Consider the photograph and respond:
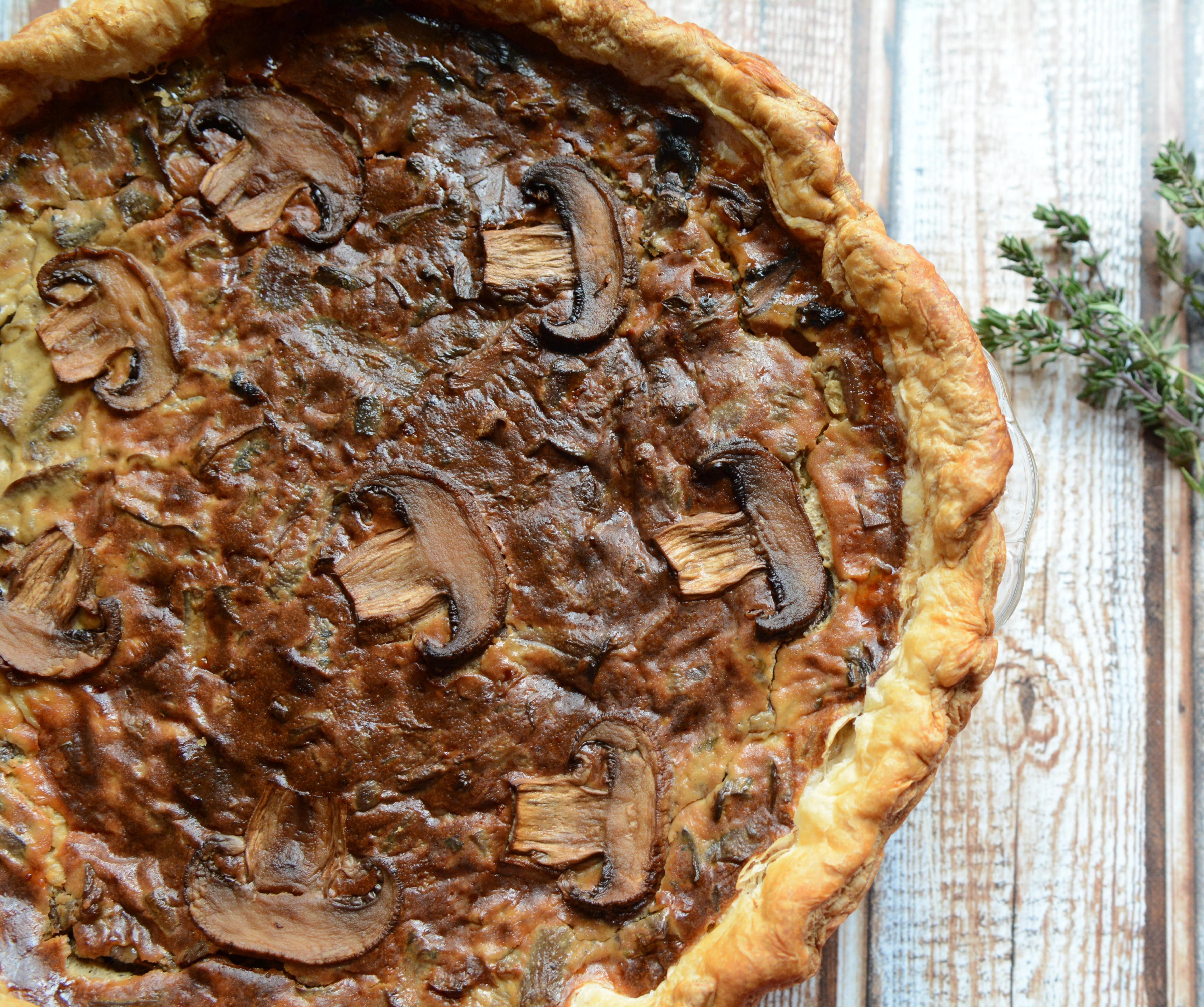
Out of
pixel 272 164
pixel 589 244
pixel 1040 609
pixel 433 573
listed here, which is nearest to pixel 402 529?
pixel 433 573

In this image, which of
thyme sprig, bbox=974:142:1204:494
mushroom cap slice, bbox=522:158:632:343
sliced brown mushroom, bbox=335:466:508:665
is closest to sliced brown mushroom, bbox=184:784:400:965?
sliced brown mushroom, bbox=335:466:508:665

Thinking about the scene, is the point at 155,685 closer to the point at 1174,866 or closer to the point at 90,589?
the point at 90,589

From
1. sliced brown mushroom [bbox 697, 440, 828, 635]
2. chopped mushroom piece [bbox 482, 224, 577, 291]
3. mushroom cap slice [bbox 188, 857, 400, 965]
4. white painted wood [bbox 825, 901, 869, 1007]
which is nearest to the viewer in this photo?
mushroom cap slice [bbox 188, 857, 400, 965]

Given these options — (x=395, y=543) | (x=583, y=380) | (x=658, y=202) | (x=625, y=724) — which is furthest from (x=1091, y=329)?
(x=395, y=543)

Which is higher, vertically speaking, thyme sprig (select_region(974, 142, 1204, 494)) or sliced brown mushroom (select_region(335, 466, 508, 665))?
thyme sprig (select_region(974, 142, 1204, 494))

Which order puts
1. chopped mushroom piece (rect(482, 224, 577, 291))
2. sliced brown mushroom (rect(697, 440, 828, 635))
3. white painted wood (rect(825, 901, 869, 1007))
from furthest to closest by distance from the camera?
1. white painted wood (rect(825, 901, 869, 1007))
2. chopped mushroom piece (rect(482, 224, 577, 291))
3. sliced brown mushroom (rect(697, 440, 828, 635))

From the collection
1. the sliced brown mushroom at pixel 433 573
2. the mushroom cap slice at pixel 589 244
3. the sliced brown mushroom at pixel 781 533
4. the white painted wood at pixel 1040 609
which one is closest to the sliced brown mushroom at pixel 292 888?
the sliced brown mushroom at pixel 433 573

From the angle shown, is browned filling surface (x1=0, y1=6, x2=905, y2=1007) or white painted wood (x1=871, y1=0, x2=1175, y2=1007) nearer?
browned filling surface (x1=0, y1=6, x2=905, y2=1007)

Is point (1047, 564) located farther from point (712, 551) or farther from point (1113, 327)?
point (712, 551)

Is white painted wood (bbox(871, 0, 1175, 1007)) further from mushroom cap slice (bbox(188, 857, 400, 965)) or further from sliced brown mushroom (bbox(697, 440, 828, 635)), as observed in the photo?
mushroom cap slice (bbox(188, 857, 400, 965))
